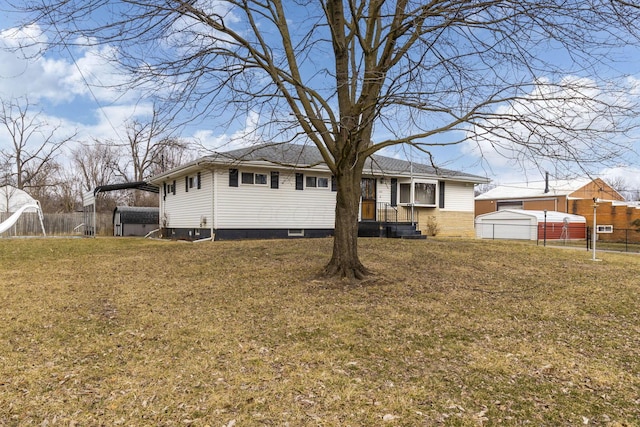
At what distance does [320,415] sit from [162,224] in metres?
18.9

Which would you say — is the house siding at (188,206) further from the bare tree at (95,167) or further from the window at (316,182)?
the bare tree at (95,167)

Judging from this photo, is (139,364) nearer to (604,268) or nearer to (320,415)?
(320,415)

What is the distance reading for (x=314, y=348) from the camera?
4.02 metres

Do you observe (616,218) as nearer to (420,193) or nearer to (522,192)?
(522,192)

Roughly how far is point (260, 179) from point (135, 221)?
40.6 ft

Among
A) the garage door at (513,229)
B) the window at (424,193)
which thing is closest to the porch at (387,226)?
the window at (424,193)

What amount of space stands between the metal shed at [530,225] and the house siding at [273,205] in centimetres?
1354

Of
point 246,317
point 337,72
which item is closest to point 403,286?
point 246,317

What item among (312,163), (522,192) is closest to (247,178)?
(312,163)

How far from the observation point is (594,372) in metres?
3.54

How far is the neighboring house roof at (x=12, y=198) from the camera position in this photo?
31516mm

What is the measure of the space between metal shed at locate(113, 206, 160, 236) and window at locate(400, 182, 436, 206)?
14735 mm

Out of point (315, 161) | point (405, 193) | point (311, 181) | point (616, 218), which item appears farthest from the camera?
point (616, 218)

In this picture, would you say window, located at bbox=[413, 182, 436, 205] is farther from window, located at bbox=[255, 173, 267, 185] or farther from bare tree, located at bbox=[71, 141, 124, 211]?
bare tree, located at bbox=[71, 141, 124, 211]
